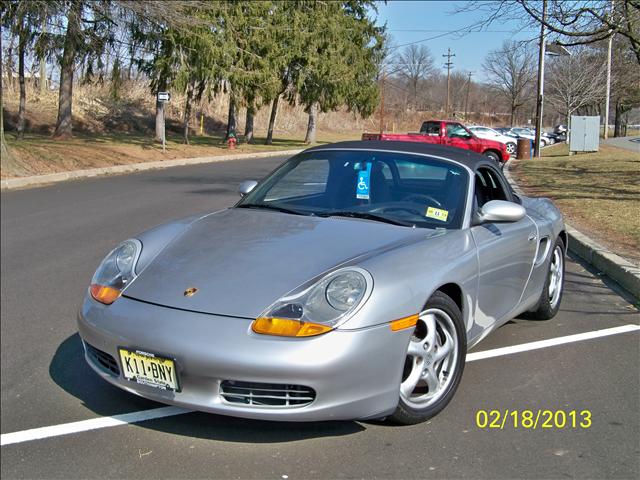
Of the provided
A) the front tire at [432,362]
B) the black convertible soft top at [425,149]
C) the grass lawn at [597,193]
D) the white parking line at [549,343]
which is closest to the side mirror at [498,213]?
the black convertible soft top at [425,149]

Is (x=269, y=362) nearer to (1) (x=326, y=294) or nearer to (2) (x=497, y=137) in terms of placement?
(1) (x=326, y=294)

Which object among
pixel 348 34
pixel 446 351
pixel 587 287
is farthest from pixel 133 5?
pixel 348 34

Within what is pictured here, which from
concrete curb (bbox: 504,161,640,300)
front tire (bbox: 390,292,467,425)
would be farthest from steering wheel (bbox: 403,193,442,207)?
concrete curb (bbox: 504,161,640,300)

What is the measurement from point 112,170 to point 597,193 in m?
15.3

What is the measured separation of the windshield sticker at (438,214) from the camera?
418 centimetres

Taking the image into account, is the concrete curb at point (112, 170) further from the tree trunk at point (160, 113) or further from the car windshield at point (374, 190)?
the car windshield at point (374, 190)

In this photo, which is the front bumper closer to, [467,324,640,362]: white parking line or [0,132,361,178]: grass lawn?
[467,324,640,362]: white parking line

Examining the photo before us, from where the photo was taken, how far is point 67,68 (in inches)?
1036

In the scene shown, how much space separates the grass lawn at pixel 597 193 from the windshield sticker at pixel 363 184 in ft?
13.5

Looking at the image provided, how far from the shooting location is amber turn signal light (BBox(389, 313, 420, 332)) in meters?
3.18

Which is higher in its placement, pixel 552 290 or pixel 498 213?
pixel 498 213

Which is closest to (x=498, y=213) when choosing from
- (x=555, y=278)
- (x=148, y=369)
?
(x=555, y=278)

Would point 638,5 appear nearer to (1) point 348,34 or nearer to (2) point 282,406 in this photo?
(2) point 282,406
